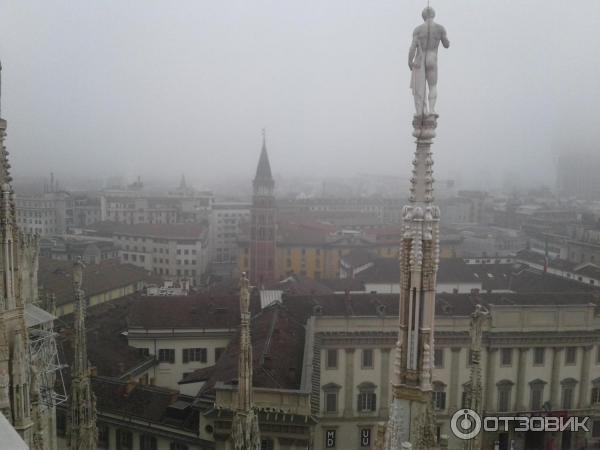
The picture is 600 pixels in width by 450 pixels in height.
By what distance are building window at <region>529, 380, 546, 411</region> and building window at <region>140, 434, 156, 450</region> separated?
19.6m

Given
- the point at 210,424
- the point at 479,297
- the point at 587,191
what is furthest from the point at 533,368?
the point at 587,191

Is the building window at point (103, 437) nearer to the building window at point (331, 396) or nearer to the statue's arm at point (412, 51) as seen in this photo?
the building window at point (331, 396)

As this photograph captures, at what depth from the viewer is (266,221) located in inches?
2904

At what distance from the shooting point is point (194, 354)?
1235 inches

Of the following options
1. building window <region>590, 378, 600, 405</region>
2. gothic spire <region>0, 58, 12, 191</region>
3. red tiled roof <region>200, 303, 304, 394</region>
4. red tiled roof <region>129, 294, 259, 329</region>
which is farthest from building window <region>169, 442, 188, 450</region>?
building window <region>590, 378, 600, 405</region>

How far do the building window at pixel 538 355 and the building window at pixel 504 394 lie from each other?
5.77ft

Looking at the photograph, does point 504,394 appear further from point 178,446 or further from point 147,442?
point 147,442

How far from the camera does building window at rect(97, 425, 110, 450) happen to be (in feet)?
74.1

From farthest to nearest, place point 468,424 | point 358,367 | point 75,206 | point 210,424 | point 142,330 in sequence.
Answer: point 75,206 < point 142,330 < point 358,367 < point 210,424 < point 468,424

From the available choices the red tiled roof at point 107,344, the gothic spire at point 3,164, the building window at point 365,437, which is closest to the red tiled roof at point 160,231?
the red tiled roof at point 107,344

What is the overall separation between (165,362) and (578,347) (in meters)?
22.5

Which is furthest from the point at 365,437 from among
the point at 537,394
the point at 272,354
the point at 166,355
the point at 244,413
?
the point at 244,413

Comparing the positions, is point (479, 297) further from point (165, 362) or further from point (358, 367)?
point (165, 362)

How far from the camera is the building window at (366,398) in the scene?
28.5 m
